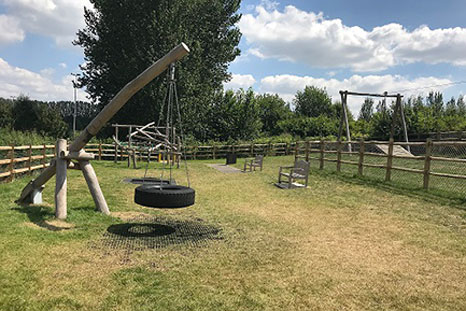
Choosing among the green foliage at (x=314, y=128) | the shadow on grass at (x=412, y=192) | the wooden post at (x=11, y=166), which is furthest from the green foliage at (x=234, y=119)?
the wooden post at (x=11, y=166)

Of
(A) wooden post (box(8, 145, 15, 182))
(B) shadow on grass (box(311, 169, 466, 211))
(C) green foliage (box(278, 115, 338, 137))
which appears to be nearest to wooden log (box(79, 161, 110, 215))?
(A) wooden post (box(8, 145, 15, 182))

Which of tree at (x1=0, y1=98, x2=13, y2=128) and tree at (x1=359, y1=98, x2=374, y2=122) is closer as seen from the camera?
tree at (x1=0, y1=98, x2=13, y2=128)

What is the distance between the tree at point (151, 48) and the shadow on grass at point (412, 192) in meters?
16.4

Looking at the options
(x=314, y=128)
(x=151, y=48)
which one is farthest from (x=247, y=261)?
(x=314, y=128)

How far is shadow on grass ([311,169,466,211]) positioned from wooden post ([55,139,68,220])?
8.62m

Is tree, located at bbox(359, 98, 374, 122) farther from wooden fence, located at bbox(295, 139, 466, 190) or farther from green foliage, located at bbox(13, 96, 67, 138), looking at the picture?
green foliage, located at bbox(13, 96, 67, 138)

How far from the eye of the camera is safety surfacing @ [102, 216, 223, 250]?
495 cm

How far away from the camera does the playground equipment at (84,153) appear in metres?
5.48

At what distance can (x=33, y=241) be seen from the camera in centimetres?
469

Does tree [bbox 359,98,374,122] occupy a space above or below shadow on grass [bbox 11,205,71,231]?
above

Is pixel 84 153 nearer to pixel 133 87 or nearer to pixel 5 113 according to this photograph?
pixel 133 87

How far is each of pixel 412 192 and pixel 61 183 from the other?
30.0 feet

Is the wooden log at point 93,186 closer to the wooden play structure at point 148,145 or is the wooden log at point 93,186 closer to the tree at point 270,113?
the wooden play structure at point 148,145

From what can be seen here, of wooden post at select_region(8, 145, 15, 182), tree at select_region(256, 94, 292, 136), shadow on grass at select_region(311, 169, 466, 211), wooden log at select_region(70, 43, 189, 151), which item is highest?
tree at select_region(256, 94, 292, 136)
